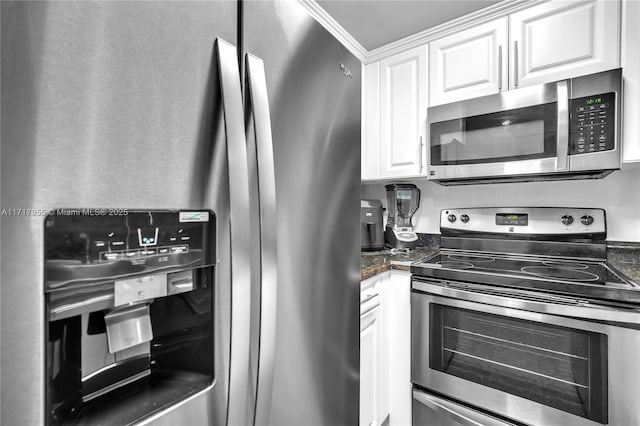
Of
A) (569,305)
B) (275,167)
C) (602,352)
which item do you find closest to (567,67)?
(569,305)

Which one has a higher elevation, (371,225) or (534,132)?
(534,132)

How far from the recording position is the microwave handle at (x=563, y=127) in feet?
4.43

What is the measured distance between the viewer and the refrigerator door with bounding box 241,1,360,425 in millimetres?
649

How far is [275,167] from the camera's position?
2.09 ft

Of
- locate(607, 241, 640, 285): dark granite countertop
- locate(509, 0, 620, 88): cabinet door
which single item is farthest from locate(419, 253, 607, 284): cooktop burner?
locate(509, 0, 620, 88): cabinet door

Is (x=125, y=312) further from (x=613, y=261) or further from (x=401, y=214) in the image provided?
(x=613, y=261)

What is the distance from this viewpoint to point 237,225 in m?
0.53

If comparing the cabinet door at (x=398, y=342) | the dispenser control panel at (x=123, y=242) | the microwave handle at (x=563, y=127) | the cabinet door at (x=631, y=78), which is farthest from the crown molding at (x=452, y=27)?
the dispenser control panel at (x=123, y=242)

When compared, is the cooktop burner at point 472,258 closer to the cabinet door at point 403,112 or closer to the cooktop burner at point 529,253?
the cooktop burner at point 529,253

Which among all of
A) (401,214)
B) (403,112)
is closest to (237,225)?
(403,112)

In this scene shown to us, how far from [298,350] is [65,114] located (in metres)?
0.62

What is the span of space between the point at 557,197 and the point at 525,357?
3.25ft

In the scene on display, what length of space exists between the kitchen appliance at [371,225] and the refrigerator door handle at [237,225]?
1.35 meters

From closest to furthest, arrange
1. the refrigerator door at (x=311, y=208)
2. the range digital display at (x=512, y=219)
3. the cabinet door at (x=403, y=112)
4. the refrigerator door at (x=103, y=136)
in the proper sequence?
the refrigerator door at (x=103, y=136), the refrigerator door at (x=311, y=208), the range digital display at (x=512, y=219), the cabinet door at (x=403, y=112)
